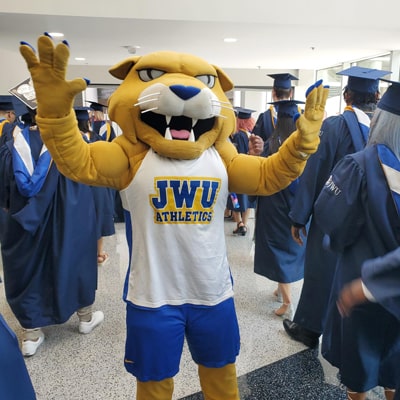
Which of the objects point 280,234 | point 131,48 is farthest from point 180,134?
point 131,48

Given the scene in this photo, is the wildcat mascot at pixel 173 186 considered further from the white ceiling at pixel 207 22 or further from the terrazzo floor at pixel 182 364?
the white ceiling at pixel 207 22

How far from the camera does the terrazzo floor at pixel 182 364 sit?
1753mm

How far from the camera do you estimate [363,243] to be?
132 cm

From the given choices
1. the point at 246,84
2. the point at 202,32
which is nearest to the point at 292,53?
the point at 202,32

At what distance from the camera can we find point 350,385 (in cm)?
136

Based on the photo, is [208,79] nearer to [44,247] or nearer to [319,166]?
[319,166]

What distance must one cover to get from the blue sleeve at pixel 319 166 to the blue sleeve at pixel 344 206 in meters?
0.51

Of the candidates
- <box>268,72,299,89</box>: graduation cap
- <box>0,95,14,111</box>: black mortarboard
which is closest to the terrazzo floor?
<box>268,72,299,89</box>: graduation cap

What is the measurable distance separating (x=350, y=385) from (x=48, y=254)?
62.6 inches

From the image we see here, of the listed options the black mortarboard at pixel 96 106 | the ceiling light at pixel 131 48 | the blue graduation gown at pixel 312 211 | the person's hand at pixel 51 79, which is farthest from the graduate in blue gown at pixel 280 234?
the ceiling light at pixel 131 48

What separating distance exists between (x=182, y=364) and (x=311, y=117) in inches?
57.0

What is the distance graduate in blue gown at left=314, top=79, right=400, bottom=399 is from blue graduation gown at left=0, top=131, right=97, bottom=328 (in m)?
1.32

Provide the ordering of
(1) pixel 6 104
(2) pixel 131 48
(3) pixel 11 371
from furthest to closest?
(2) pixel 131 48, (1) pixel 6 104, (3) pixel 11 371

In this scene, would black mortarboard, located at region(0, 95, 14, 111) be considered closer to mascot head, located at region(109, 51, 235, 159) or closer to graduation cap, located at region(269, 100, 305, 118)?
graduation cap, located at region(269, 100, 305, 118)
